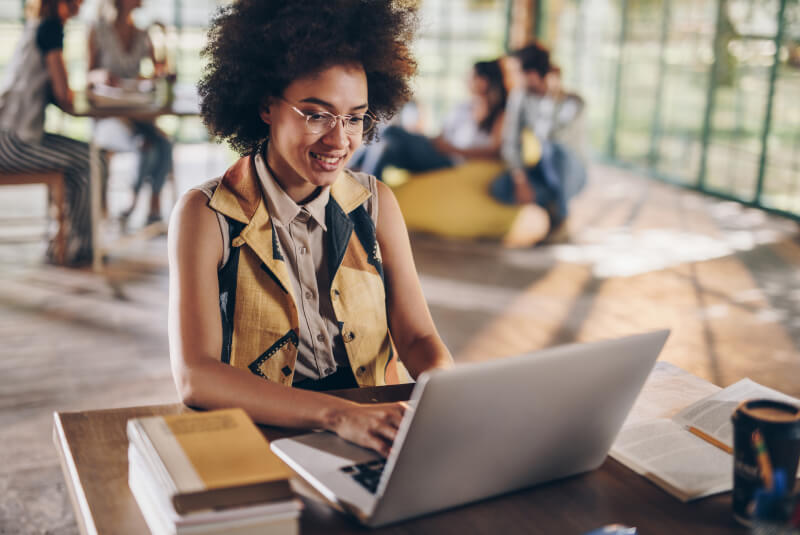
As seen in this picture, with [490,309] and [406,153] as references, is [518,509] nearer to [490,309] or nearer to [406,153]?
[490,309]

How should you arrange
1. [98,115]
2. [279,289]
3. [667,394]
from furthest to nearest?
[98,115], [279,289], [667,394]

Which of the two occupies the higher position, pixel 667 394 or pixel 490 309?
pixel 667 394

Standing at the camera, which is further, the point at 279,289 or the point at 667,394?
the point at 279,289

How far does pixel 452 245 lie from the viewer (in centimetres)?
544

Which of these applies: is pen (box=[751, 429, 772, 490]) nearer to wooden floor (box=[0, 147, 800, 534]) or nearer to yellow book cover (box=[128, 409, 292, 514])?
yellow book cover (box=[128, 409, 292, 514])

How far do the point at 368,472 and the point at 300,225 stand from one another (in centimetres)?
66

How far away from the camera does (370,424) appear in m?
1.21

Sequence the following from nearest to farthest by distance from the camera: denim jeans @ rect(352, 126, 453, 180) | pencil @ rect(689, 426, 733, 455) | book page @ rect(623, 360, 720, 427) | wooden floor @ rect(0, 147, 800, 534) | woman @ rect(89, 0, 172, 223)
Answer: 1. pencil @ rect(689, 426, 733, 455)
2. book page @ rect(623, 360, 720, 427)
3. wooden floor @ rect(0, 147, 800, 534)
4. woman @ rect(89, 0, 172, 223)
5. denim jeans @ rect(352, 126, 453, 180)

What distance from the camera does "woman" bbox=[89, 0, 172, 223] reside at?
531cm

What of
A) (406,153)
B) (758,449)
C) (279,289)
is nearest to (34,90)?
(406,153)

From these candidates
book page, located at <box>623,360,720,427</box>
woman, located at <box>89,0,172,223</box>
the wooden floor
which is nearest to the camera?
book page, located at <box>623,360,720,427</box>

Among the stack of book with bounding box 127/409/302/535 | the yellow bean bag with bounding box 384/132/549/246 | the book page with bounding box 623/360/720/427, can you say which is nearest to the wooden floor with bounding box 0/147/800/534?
the yellow bean bag with bounding box 384/132/549/246

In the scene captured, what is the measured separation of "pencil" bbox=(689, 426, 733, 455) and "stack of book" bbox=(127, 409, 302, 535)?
0.66m

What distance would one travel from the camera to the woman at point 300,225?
156 centimetres
